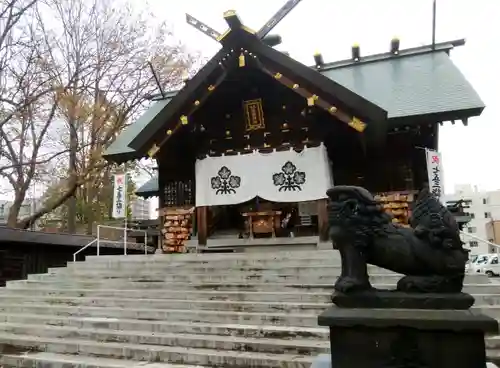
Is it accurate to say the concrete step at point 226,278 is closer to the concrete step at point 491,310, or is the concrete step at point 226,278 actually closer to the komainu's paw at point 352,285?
the concrete step at point 491,310

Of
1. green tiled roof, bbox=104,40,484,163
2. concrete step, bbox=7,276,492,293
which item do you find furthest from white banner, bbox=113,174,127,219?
concrete step, bbox=7,276,492,293

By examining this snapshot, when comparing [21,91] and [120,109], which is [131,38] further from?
[21,91]

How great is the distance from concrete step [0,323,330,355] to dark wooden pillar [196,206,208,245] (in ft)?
14.9

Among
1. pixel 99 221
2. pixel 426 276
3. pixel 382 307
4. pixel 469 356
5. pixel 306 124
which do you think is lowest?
pixel 469 356

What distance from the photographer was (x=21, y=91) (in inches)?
599

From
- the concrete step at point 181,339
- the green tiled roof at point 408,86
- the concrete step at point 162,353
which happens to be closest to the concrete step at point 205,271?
the concrete step at point 181,339

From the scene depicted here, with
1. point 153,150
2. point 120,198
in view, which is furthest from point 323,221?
point 120,198

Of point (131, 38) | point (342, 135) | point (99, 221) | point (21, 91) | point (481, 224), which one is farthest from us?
point (481, 224)

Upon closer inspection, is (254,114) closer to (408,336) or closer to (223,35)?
(223,35)

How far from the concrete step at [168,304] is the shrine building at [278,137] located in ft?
12.3

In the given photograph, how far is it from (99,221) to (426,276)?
24.7 m

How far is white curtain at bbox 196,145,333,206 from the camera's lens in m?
10.1

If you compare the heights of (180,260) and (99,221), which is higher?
(99,221)

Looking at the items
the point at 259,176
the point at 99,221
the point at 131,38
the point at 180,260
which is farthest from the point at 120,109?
the point at 180,260
